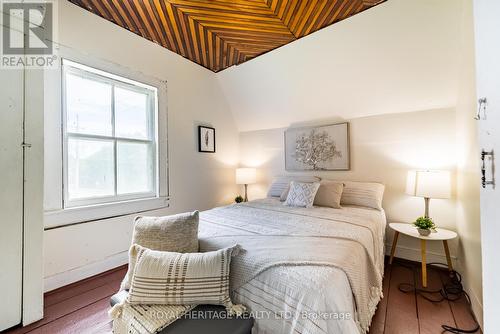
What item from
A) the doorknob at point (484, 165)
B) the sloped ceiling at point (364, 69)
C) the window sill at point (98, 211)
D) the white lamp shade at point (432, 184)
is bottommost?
the window sill at point (98, 211)

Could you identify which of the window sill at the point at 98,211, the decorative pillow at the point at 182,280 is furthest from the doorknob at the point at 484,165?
the window sill at the point at 98,211

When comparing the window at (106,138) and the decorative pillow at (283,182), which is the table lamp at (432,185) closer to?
the decorative pillow at (283,182)

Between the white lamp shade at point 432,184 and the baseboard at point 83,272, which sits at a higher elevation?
the white lamp shade at point 432,184

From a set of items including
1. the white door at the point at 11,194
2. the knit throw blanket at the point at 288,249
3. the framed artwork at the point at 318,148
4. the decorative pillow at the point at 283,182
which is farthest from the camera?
the decorative pillow at the point at 283,182

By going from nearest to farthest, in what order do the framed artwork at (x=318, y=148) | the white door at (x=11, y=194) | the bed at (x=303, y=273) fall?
the bed at (x=303, y=273) → the white door at (x=11, y=194) → the framed artwork at (x=318, y=148)

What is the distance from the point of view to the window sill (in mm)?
1937

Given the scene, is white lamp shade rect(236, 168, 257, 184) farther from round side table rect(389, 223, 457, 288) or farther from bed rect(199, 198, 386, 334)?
round side table rect(389, 223, 457, 288)

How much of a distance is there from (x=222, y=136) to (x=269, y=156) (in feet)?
2.92

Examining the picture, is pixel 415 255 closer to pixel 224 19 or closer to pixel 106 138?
pixel 224 19

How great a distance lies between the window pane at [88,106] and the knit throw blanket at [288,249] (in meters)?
1.54

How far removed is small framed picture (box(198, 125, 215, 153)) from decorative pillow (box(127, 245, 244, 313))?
7.57 feet

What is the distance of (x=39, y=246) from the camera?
1.58 metres

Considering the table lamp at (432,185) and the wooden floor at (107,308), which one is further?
the table lamp at (432,185)

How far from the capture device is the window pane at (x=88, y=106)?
2.13 meters
